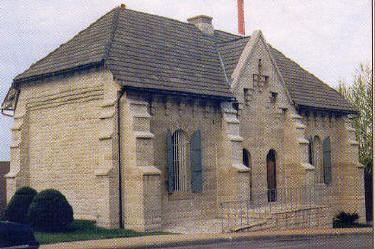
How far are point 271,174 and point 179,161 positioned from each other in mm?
6496

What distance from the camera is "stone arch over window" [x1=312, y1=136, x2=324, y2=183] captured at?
31.5m

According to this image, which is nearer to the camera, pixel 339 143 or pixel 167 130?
pixel 167 130

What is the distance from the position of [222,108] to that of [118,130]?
5.53m

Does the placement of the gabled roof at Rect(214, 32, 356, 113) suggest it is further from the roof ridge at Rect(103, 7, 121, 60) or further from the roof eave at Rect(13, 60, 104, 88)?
the roof eave at Rect(13, 60, 104, 88)

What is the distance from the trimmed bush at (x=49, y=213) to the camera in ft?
67.4

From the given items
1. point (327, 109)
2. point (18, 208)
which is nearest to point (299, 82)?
point (327, 109)

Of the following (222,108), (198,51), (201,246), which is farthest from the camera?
(198,51)

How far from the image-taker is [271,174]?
28.7 metres

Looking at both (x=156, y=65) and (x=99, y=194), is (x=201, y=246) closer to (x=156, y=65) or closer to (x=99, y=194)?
(x=99, y=194)

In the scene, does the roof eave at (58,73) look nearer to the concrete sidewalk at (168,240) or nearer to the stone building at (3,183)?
the stone building at (3,183)

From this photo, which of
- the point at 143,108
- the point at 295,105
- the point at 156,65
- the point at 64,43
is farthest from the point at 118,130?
the point at 295,105

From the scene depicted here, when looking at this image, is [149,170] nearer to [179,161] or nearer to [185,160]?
[179,161]

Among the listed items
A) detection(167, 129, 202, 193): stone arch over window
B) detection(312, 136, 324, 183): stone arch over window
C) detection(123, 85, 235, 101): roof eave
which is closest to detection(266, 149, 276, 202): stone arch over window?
detection(312, 136, 324, 183): stone arch over window

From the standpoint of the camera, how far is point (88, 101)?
77.7 ft
